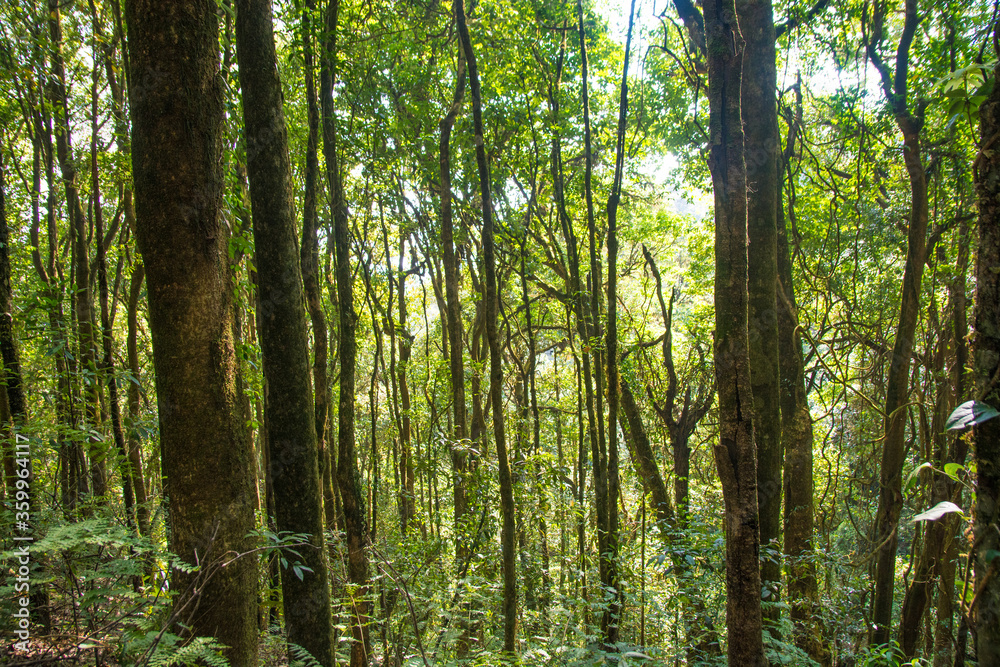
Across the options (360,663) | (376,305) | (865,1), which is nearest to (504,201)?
(376,305)

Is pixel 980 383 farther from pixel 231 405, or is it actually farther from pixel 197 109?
pixel 197 109

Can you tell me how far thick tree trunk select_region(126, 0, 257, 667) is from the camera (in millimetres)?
2131

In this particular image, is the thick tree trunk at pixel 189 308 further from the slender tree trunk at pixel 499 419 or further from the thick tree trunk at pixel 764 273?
the thick tree trunk at pixel 764 273

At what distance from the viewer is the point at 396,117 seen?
29.7 ft

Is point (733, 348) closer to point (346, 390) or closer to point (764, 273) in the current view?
point (764, 273)

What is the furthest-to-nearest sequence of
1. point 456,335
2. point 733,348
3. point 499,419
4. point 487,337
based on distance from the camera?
point 456,335 → point 487,337 → point 499,419 → point 733,348

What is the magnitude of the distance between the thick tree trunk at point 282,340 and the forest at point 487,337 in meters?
0.02

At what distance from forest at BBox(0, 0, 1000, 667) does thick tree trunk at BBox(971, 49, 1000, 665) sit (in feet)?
0.03

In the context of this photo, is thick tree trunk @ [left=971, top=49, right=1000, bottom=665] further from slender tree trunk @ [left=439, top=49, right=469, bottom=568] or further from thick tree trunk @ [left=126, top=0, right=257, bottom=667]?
slender tree trunk @ [left=439, top=49, right=469, bottom=568]

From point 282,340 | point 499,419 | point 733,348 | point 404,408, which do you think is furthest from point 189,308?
point 404,408

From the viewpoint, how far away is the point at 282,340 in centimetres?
295

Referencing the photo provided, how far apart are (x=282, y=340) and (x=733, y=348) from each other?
8.01 feet

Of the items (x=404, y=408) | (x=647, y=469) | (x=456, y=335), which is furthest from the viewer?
(x=404, y=408)

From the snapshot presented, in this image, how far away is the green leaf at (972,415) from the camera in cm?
158
